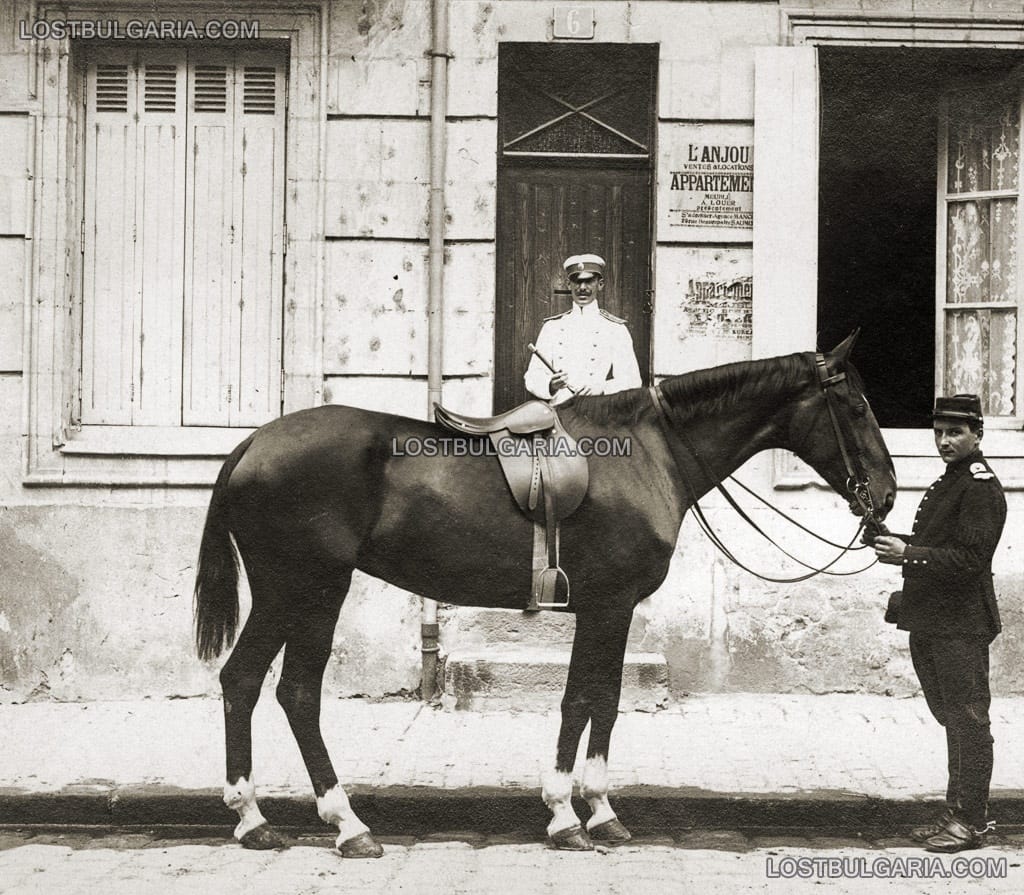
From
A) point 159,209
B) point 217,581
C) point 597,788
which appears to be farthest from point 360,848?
point 159,209

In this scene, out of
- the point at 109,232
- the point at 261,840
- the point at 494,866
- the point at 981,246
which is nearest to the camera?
the point at 494,866

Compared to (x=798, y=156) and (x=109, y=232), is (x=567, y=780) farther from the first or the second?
(x=109, y=232)

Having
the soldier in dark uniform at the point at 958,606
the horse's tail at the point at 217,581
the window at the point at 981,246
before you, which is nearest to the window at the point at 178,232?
the horse's tail at the point at 217,581

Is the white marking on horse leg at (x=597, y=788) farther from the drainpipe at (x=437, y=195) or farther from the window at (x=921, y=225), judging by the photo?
the window at (x=921, y=225)

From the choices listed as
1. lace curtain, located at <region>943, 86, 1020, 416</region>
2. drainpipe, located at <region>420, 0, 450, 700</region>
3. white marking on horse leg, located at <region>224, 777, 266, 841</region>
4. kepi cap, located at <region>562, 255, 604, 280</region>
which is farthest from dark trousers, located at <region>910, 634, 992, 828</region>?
drainpipe, located at <region>420, 0, 450, 700</region>

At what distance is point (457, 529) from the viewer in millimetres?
5738

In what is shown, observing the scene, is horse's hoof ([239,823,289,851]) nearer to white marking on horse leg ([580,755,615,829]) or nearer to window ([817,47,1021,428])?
white marking on horse leg ([580,755,615,829])

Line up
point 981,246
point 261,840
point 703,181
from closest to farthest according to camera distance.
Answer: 1. point 261,840
2. point 703,181
3. point 981,246

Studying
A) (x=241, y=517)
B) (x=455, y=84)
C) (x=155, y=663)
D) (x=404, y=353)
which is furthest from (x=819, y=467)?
→ (x=155, y=663)

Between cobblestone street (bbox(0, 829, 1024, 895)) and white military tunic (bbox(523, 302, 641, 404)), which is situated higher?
white military tunic (bbox(523, 302, 641, 404))

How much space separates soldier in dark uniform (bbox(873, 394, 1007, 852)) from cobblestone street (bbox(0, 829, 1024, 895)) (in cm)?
25

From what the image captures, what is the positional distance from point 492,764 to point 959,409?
282 centimetres

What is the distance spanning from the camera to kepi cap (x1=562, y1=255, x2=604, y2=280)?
27.3ft

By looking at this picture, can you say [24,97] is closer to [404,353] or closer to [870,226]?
[404,353]
